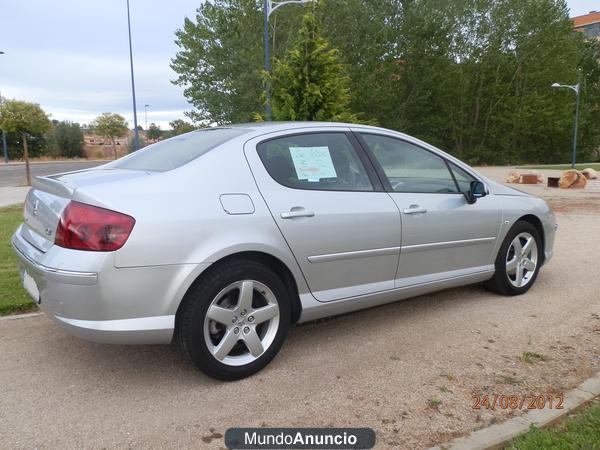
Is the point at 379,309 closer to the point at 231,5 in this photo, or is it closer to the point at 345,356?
the point at 345,356

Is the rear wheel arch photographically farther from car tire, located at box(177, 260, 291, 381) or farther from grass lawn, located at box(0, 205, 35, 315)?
grass lawn, located at box(0, 205, 35, 315)

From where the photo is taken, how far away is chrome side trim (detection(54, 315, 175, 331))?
8.29 ft

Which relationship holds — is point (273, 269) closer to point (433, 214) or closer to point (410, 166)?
point (433, 214)

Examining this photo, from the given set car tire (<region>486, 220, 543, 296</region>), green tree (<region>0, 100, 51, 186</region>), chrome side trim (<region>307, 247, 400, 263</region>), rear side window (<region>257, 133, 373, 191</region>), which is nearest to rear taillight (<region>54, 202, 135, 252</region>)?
rear side window (<region>257, 133, 373, 191</region>)

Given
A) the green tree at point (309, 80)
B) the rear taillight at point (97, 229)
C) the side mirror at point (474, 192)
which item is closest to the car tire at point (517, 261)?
the side mirror at point (474, 192)

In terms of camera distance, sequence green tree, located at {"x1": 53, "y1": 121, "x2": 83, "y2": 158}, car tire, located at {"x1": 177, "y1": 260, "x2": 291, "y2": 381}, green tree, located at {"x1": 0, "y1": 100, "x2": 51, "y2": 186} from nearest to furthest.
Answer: car tire, located at {"x1": 177, "y1": 260, "x2": 291, "y2": 381} < green tree, located at {"x1": 0, "y1": 100, "x2": 51, "y2": 186} < green tree, located at {"x1": 53, "y1": 121, "x2": 83, "y2": 158}

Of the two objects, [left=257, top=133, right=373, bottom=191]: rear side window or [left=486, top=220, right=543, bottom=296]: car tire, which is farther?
[left=486, top=220, right=543, bottom=296]: car tire

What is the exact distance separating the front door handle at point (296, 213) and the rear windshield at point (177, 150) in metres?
0.63

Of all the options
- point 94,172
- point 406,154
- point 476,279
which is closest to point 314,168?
point 406,154

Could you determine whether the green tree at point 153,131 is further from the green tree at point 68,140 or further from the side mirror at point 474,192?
the side mirror at point 474,192

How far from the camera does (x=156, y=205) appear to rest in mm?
2596

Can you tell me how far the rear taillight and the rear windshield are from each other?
0.56 metres

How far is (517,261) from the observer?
447 cm

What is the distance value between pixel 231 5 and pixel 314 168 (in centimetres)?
3012
